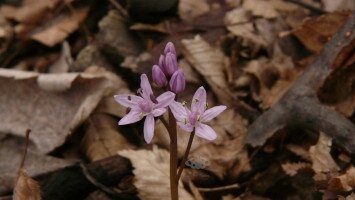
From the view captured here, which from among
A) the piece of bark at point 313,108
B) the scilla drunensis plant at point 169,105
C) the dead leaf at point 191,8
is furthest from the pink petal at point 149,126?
the dead leaf at point 191,8

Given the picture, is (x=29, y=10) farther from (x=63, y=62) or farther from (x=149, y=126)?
(x=149, y=126)

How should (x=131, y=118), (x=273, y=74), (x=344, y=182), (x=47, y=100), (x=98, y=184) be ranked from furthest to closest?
(x=273, y=74) → (x=47, y=100) → (x=98, y=184) → (x=344, y=182) → (x=131, y=118)

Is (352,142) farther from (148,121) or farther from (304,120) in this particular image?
(148,121)

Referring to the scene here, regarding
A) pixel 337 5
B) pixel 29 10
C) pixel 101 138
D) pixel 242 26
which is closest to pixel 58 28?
pixel 29 10

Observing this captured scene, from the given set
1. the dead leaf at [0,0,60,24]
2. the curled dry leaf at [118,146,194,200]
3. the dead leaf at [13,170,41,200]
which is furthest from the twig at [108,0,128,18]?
the dead leaf at [13,170,41,200]

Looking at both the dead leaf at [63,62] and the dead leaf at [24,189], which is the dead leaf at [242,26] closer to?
the dead leaf at [63,62]

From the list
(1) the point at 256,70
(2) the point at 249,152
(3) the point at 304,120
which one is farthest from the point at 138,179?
(1) the point at 256,70
